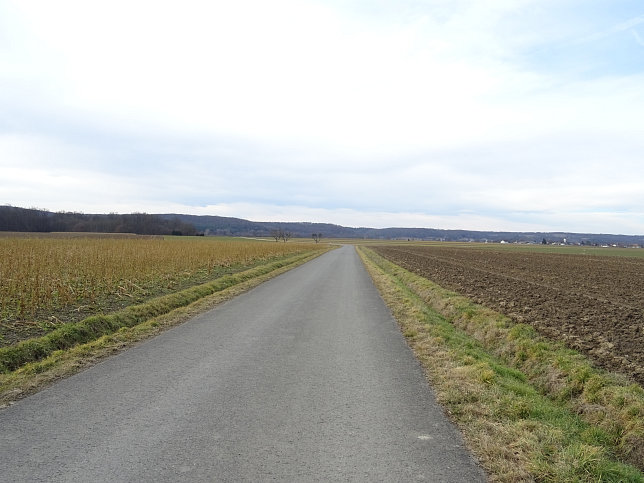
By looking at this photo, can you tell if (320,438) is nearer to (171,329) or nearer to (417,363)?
(417,363)

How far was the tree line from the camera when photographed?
301ft

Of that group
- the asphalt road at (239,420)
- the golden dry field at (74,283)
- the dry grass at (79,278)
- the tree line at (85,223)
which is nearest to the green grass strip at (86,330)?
the golden dry field at (74,283)

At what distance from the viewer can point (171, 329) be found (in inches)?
394

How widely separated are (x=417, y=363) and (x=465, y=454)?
3.36 meters

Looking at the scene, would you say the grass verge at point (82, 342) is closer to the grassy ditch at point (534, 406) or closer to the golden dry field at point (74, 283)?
the golden dry field at point (74, 283)

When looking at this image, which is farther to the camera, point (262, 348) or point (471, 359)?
point (262, 348)

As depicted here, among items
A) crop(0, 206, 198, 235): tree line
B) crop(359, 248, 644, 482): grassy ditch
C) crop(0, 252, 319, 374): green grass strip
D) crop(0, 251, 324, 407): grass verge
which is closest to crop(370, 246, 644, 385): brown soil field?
crop(359, 248, 644, 482): grassy ditch

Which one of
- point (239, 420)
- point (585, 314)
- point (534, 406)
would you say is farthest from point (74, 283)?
point (585, 314)

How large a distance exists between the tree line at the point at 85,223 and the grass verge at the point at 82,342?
317 feet

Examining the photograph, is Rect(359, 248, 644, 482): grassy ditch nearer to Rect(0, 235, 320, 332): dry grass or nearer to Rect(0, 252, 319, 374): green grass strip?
Rect(0, 252, 319, 374): green grass strip

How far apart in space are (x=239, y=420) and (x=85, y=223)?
401 ft

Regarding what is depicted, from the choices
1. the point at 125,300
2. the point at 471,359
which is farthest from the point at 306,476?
the point at 125,300

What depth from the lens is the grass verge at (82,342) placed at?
6.27 metres

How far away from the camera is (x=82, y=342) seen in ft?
28.7
